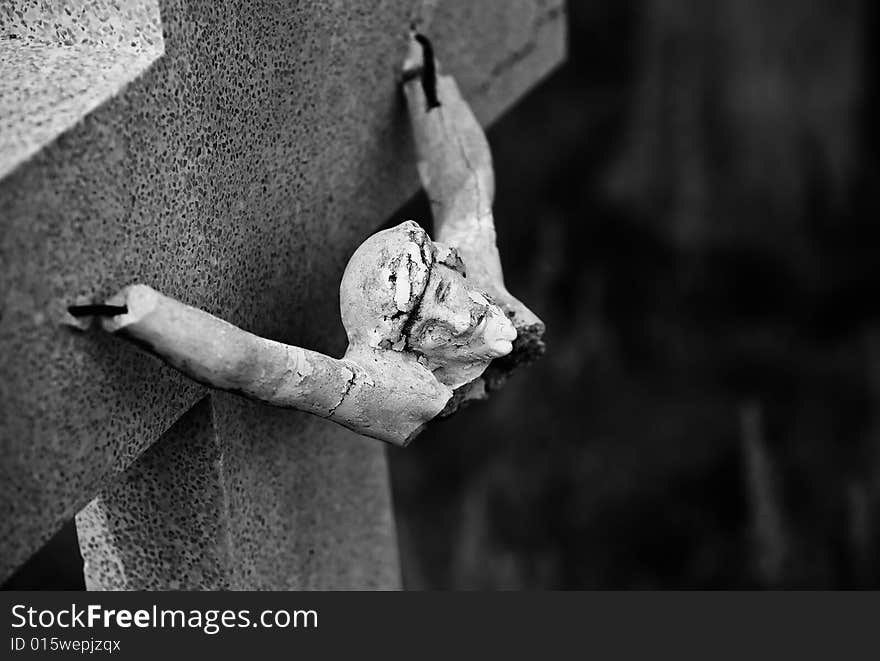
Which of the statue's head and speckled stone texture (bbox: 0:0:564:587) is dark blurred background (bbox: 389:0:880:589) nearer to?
speckled stone texture (bbox: 0:0:564:587)

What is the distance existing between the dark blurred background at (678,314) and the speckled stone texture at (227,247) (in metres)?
2.13

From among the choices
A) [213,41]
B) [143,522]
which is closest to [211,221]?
[213,41]

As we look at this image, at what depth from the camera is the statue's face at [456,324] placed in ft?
6.93

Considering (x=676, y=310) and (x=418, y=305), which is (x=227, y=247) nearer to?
(x=418, y=305)

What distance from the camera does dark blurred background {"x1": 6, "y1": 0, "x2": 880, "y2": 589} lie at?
16.4 feet

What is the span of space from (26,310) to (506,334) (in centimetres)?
80

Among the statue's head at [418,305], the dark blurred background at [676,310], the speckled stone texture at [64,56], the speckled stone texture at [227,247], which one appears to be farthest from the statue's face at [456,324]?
the dark blurred background at [676,310]

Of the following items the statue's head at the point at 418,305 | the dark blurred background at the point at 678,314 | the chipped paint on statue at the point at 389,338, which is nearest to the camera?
the chipped paint on statue at the point at 389,338

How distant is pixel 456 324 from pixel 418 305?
2.9 inches

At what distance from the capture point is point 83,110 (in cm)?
185

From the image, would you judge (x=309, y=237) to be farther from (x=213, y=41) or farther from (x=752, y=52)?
(x=752, y=52)

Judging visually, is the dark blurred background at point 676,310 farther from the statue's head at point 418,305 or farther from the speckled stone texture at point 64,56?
the speckled stone texture at point 64,56

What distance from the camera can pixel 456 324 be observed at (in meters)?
2.12

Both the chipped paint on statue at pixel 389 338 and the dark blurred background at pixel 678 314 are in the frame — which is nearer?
the chipped paint on statue at pixel 389 338
